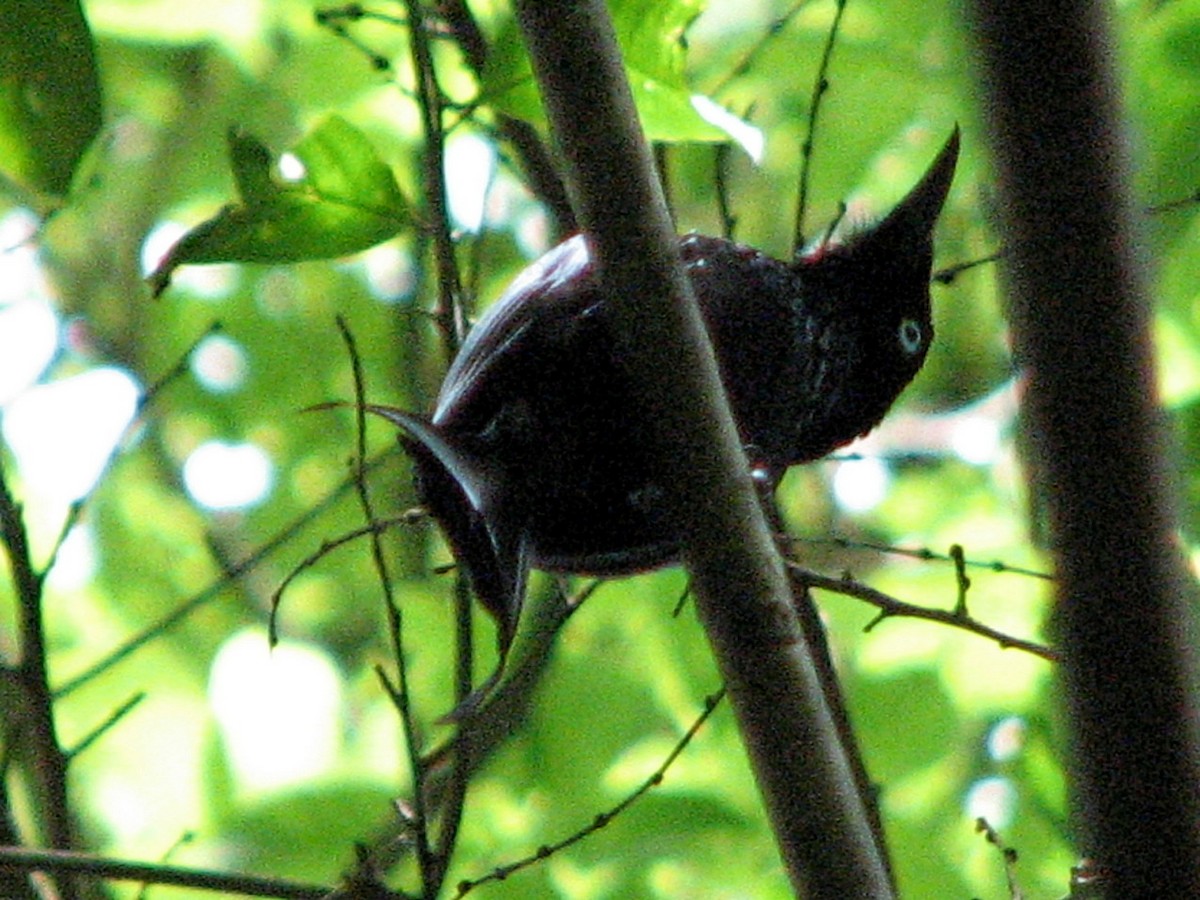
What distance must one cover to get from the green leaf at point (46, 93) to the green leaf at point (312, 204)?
0.68ft

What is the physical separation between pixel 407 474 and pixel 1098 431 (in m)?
3.06

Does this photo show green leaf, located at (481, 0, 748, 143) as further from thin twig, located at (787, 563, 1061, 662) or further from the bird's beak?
thin twig, located at (787, 563, 1061, 662)

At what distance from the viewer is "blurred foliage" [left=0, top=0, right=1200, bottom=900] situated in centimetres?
210

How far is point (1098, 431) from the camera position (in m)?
0.63

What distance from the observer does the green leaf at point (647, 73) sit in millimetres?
1705

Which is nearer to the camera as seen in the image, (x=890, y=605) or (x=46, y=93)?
(x=890, y=605)

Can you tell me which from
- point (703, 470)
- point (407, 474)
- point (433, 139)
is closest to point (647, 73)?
point (433, 139)

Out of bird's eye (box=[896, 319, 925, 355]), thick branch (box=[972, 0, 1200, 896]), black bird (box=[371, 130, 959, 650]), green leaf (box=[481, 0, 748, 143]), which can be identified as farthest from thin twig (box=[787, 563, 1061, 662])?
thick branch (box=[972, 0, 1200, 896])

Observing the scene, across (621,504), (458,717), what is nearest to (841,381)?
(621,504)

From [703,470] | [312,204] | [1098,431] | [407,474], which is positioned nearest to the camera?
[1098,431]

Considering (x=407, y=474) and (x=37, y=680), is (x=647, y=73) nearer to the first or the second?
(x=37, y=680)

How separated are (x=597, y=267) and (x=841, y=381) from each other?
595 millimetres

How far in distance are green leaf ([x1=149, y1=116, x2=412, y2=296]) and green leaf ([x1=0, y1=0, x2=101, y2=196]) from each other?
0.21m

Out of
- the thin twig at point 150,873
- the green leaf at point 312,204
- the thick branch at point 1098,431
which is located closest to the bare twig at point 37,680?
the thin twig at point 150,873
